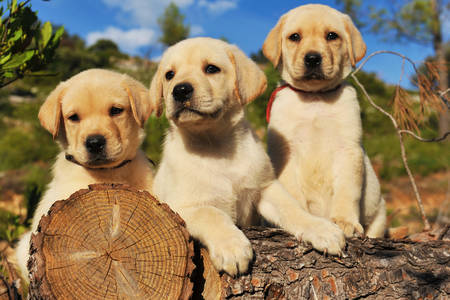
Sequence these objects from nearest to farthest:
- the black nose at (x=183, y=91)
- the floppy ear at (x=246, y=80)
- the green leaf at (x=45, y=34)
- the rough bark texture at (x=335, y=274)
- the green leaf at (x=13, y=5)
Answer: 1. the rough bark texture at (x=335, y=274)
2. the black nose at (x=183, y=91)
3. the floppy ear at (x=246, y=80)
4. the green leaf at (x=13, y=5)
5. the green leaf at (x=45, y=34)

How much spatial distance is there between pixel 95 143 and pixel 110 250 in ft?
3.55

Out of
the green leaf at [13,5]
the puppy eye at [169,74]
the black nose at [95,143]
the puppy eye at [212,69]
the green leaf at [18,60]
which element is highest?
the green leaf at [13,5]

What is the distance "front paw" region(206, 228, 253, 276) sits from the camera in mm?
2584

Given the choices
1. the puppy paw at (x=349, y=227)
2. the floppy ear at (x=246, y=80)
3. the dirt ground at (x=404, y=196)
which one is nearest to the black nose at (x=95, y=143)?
Result: the floppy ear at (x=246, y=80)

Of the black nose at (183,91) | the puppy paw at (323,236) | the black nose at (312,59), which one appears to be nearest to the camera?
the puppy paw at (323,236)

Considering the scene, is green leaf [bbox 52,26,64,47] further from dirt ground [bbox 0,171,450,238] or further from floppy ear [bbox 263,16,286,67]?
dirt ground [bbox 0,171,450,238]

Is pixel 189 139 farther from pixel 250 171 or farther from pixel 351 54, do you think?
pixel 351 54

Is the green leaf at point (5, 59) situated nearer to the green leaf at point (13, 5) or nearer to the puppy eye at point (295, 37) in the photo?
the green leaf at point (13, 5)

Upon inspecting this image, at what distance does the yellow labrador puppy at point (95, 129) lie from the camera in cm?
345

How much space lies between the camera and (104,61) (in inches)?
757

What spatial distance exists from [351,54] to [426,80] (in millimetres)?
1229

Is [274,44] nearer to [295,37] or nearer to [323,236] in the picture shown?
[295,37]

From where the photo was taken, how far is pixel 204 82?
10.7 ft

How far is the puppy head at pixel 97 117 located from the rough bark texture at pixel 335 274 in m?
1.42
